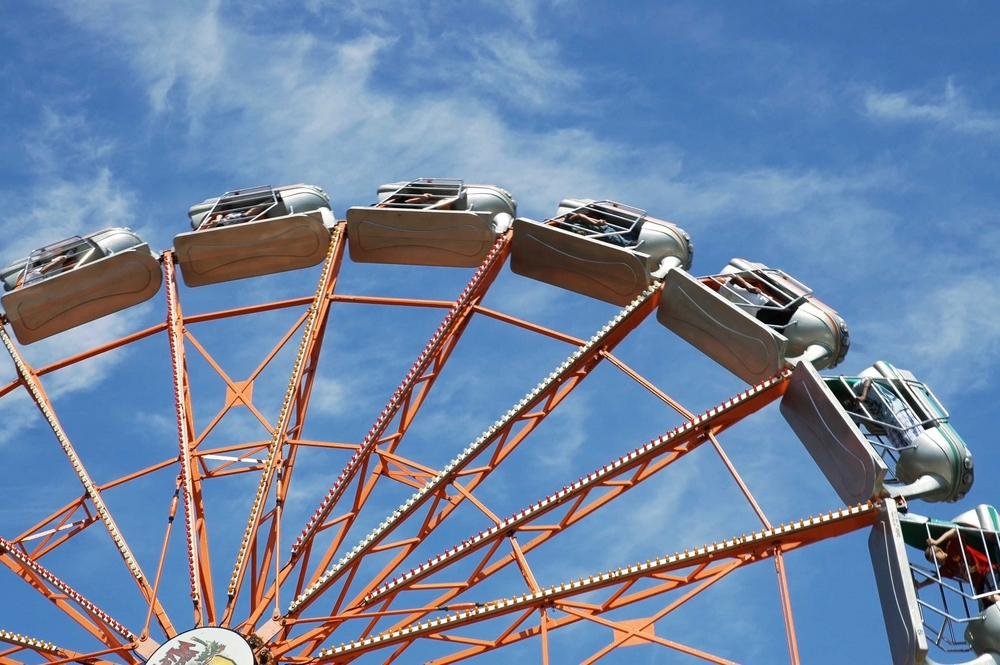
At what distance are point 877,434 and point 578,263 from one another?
6754mm

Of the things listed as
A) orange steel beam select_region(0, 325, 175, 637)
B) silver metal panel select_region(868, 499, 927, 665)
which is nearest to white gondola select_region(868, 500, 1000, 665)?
silver metal panel select_region(868, 499, 927, 665)

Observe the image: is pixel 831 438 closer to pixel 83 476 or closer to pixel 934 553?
pixel 934 553

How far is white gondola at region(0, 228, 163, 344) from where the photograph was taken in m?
29.1

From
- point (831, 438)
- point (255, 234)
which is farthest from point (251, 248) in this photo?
point (831, 438)

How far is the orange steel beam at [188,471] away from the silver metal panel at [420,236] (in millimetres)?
3802

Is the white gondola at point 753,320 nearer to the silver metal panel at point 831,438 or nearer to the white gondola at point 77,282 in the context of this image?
the silver metal panel at point 831,438

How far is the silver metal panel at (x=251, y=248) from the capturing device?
29.5 metres

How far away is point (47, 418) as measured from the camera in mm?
26266

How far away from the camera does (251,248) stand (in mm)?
29672

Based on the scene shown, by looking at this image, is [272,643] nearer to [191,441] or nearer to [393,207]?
[191,441]

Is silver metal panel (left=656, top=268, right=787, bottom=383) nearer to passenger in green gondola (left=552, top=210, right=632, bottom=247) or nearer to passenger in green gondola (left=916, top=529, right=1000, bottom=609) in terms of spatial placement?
passenger in green gondola (left=552, top=210, right=632, bottom=247)

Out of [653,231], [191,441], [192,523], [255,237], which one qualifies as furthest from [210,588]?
[653,231]

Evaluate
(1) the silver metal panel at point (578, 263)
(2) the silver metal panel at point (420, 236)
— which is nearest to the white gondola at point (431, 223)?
(2) the silver metal panel at point (420, 236)

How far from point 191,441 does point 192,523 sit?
6.64 feet
